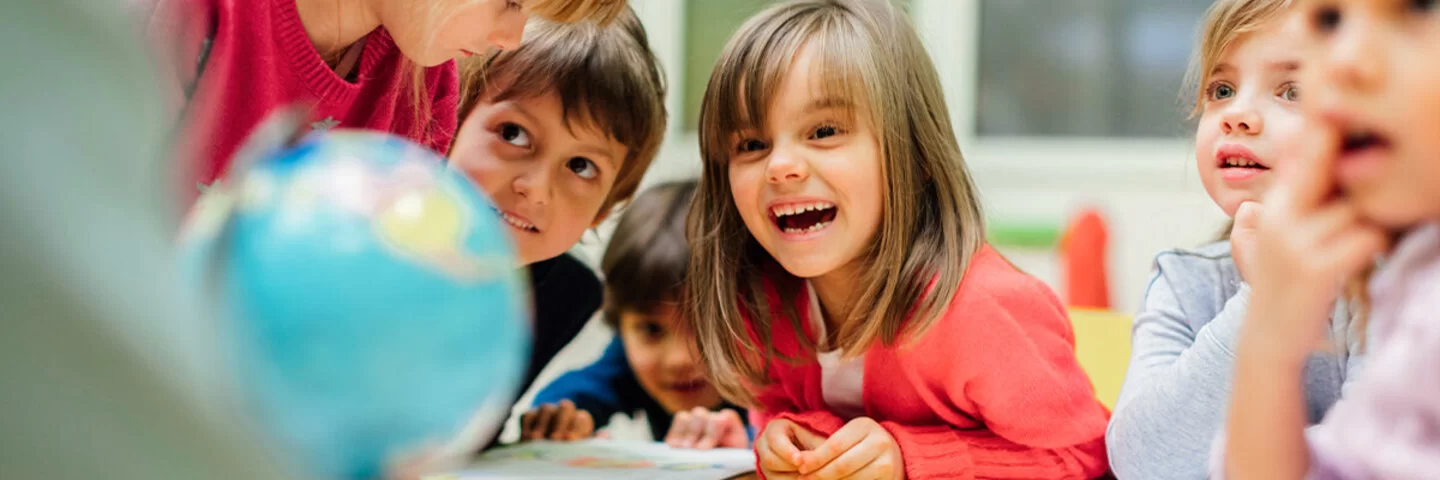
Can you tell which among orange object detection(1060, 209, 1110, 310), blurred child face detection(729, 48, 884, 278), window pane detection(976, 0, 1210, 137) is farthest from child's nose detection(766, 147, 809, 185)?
window pane detection(976, 0, 1210, 137)

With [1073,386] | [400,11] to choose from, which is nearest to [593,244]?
[400,11]

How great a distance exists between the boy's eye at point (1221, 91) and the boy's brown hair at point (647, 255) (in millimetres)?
778

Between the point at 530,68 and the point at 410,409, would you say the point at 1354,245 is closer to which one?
the point at 410,409

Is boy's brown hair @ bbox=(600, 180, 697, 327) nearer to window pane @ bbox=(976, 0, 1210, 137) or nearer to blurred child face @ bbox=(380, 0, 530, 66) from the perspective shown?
blurred child face @ bbox=(380, 0, 530, 66)

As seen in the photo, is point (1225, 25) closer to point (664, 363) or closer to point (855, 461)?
point (855, 461)

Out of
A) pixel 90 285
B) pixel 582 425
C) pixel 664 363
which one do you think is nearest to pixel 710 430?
pixel 582 425

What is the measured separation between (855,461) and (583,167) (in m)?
0.50

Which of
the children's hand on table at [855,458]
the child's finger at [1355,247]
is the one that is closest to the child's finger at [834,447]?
the children's hand on table at [855,458]

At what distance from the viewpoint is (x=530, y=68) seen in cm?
125

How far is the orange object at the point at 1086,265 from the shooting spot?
Result: 2.29 metres

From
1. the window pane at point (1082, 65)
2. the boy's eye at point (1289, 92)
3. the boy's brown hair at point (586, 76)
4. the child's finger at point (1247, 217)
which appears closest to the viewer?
the child's finger at point (1247, 217)

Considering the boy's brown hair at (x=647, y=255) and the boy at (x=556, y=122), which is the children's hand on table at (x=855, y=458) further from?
the boy's brown hair at (x=647, y=255)

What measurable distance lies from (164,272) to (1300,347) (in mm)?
431

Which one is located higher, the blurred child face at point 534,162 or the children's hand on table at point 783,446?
the blurred child face at point 534,162
